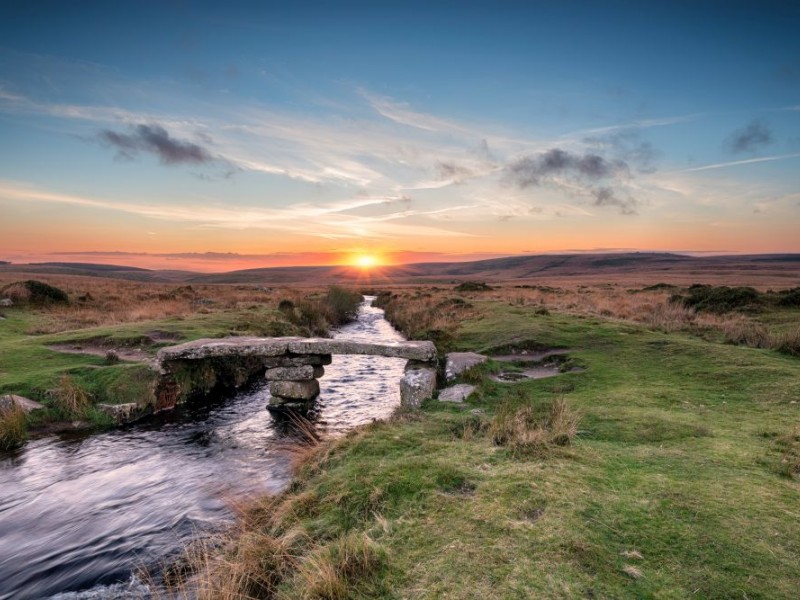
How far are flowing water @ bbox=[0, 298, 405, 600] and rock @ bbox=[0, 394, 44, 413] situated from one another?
1.34 m

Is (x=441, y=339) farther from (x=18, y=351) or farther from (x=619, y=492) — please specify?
(x=18, y=351)

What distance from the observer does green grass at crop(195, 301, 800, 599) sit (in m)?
4.27

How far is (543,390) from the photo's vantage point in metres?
12.1

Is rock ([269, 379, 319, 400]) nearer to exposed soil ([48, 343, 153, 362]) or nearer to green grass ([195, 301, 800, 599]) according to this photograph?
exposed soil ([48, 343, 153, 362])

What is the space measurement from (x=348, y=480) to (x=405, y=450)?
55.1 inches

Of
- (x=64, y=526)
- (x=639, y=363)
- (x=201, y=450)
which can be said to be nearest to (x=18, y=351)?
(x=201, y=450)

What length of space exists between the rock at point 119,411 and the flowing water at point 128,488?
462 millimetres

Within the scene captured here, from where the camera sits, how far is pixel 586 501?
18.1 feet

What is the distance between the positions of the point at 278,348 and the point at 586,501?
1164cm

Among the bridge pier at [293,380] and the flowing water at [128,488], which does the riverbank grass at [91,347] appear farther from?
the bridge pier at [293,380]

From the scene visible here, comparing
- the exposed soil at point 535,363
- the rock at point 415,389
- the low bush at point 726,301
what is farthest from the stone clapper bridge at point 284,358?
the low bush at point 726,301

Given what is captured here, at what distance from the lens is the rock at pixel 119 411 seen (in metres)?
12.8

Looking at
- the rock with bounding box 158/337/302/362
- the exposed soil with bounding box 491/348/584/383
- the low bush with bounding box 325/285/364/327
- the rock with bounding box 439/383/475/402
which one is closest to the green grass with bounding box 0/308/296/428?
the rock with bounding box 158/337/302/362

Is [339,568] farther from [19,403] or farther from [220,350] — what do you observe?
[19,403]
